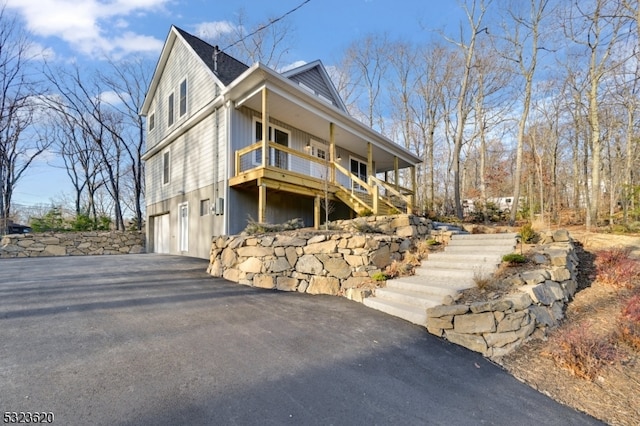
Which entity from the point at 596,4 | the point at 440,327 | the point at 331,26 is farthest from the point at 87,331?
the point at 596,4

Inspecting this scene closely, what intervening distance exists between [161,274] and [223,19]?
64.3 feet

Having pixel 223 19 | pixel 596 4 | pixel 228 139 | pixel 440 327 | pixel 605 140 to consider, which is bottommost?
pixel 440 327

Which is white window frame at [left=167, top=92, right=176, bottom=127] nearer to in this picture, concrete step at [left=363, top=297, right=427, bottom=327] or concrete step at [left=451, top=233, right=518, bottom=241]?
concrete step at [left=363, top=297, right=427, bottom=327]

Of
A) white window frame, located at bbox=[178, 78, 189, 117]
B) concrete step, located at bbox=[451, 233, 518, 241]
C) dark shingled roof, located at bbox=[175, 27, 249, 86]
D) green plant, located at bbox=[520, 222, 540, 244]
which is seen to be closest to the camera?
green plant, located at bbox=[520, 222, 540, 244]

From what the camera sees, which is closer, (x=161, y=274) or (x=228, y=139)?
(x=161, y=274)

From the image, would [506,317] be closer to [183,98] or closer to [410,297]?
[410,297]

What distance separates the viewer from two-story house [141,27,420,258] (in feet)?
29.8

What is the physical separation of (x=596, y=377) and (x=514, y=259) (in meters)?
2.36

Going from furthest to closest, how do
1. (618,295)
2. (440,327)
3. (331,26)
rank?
(331,26) < (618,295) < (440,327)

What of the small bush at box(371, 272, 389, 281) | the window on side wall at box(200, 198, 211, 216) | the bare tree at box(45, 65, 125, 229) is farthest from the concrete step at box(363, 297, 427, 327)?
the bare tree at box(45, 65, 125, 229)

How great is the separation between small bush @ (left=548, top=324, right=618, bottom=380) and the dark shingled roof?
10.2 m

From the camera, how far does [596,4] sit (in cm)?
886

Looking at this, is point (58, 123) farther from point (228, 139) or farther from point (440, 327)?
point (440, 327)

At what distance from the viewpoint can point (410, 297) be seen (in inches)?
183
